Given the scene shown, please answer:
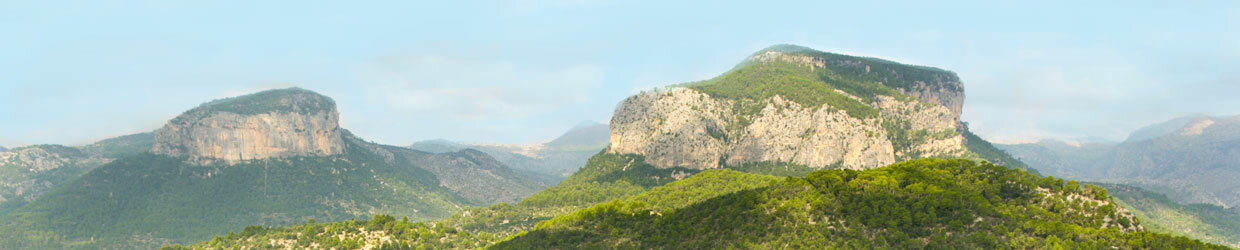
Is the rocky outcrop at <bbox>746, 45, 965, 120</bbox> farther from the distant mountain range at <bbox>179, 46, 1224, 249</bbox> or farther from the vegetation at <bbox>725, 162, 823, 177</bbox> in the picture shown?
the vegetation at <bbox>725, 162, 823, 177</bbox>

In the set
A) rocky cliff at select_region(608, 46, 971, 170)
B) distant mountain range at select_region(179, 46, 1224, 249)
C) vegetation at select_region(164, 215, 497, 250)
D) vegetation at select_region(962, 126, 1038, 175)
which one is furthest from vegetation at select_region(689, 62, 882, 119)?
vegetation at select_region(164, 215, 497, 250)

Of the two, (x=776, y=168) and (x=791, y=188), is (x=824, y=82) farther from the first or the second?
(x=791, y=188)

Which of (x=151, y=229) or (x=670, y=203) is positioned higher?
(x=670, y=203)

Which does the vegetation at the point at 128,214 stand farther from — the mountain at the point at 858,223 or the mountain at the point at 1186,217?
the mountain at the point at 1186,217

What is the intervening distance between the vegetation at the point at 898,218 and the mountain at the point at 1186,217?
94.5 metres

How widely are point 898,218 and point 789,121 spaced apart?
9440cm

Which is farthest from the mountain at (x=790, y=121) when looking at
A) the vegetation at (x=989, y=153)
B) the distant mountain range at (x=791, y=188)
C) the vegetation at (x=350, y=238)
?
the vegetation at (x=350, y=238)

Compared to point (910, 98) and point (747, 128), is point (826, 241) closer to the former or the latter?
point (747, 128)

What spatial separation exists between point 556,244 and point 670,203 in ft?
110

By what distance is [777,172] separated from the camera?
142 metres

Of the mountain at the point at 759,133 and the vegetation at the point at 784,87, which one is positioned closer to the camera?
the mountain at the point at 759,133

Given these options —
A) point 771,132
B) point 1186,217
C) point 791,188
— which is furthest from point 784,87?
point 1186,217

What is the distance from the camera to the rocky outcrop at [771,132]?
139125mm

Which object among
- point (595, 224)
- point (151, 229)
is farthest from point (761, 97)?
point (151, 229)
